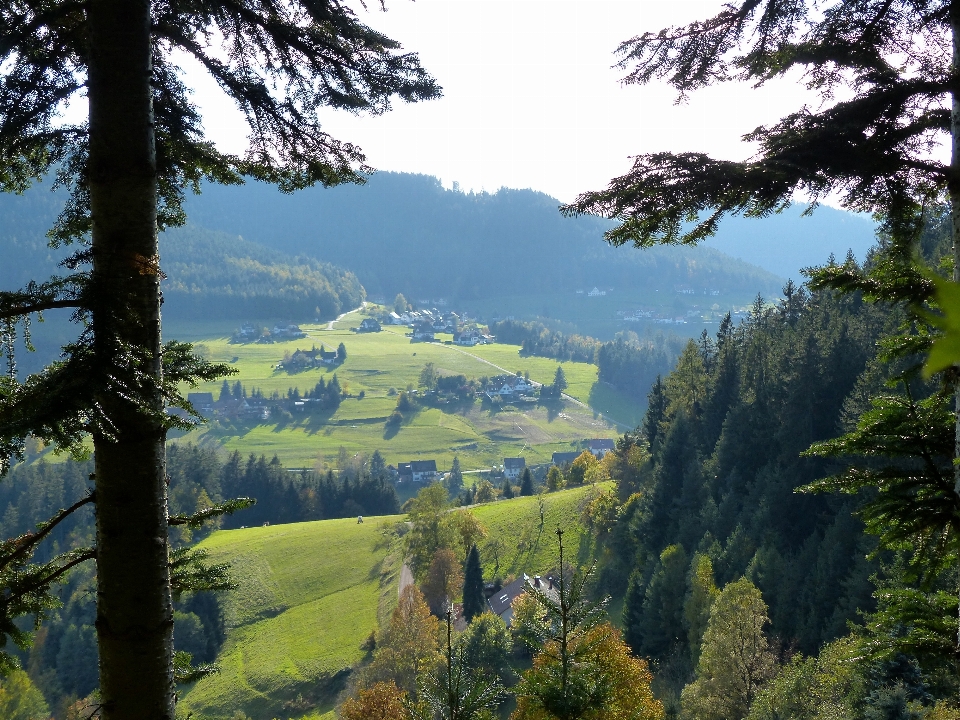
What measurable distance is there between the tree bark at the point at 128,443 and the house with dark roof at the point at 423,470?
407 feet

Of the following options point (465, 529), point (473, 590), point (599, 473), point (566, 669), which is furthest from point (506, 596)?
point (566, 669)

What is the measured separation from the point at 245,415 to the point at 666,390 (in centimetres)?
11774

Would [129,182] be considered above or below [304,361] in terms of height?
above

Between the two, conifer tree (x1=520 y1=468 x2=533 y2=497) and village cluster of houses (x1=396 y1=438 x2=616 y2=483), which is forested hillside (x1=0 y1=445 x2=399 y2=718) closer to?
conifer tree (x1=520 y1=468 x2=533 y2=497)

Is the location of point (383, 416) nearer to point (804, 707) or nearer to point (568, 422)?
point (568, 422)

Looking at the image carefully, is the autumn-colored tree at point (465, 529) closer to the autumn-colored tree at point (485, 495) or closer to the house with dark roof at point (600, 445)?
the autumn-colored tree at point (485, 495)

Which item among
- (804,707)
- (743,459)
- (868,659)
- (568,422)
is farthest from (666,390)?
(568,422)

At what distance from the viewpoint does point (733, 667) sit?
30.0 m

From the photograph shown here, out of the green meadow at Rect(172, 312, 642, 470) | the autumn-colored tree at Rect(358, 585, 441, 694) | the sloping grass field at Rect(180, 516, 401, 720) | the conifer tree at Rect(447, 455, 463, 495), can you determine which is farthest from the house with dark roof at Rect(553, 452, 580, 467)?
the autumn-colored tree at Rect(358, 585, 441, 694)

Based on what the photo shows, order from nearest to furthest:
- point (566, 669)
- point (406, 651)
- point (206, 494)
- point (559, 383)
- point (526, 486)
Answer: point (566, 669), point (406, 651), point (206, 494), point (526, 486), point (559, 383)

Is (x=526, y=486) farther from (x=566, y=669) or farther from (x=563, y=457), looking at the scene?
(x=566, y=669)

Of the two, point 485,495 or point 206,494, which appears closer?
point 206,494

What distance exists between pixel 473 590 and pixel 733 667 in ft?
82.4

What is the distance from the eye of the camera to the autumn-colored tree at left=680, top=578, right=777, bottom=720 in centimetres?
2948
